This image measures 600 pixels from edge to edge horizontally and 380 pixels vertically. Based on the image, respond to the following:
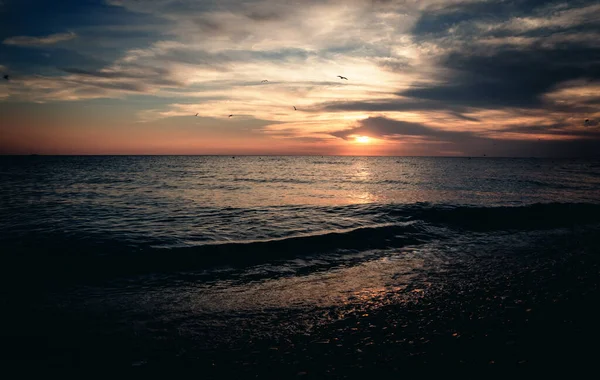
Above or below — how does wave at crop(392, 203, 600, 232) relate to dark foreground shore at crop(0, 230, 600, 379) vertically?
above

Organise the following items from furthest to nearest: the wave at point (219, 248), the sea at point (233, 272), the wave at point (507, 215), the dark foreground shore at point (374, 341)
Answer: the wave at point (507, 215), the wave at point (219, 248), the sea at point (233, 272), the dark foreground shore at point (374, 341)

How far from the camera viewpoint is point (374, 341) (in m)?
5.96

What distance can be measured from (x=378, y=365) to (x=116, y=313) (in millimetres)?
6125

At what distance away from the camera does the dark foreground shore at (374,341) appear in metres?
5.28

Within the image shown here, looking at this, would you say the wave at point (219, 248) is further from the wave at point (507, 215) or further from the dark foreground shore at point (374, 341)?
the dark foreground shore at point (374, 341)

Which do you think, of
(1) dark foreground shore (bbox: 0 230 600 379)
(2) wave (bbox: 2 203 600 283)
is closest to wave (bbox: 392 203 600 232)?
(2) wave (bbox: 2 203 600 283)

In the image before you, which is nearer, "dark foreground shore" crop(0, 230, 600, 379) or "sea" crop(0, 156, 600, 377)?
"dark foreground shore" crop(0, 230, 600, 379)

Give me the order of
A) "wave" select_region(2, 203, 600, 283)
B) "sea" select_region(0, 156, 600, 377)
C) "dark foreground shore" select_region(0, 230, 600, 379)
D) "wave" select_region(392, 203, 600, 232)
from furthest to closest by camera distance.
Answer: "wave" select_region(392, 203, 600, 232) < "wave" select_region(2, 203, 600, 283) < "sea" select_region(0, 156, 600, 377) < "dark foreground shore" select_region(0, 230, 600, 379)

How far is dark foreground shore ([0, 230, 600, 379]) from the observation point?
5277 millimetres

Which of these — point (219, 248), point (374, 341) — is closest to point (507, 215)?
point (219, 248)

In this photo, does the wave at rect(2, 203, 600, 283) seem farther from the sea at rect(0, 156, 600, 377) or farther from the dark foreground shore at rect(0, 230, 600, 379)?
the dark foreground shore at rect(0, 230, 600, 379)

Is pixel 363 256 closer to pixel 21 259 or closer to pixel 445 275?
pixel 445 275

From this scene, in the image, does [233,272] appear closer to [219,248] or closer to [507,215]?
[219,248]

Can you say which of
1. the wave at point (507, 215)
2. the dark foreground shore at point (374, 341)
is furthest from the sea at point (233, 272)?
the wave at point (507, 215)
